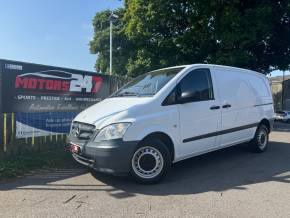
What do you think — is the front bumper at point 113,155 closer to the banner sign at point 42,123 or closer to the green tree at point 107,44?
the banner sign at point 42,123

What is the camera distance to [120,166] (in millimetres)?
5109

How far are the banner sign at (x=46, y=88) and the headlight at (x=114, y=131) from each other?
350 cm

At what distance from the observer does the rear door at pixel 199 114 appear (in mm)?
5859

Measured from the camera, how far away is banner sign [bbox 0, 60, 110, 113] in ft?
24.7

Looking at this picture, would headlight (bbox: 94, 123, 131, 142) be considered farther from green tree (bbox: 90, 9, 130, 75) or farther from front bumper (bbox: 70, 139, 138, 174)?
green tree (bbox: 90, 9, 130, 75)

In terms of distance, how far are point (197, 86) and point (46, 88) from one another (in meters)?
4.15

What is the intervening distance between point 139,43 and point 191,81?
16.6m

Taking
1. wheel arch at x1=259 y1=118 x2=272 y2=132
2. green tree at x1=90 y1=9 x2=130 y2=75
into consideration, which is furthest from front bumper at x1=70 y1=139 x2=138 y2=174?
green tree at x1=90 y1=9 x2=130 y2=75

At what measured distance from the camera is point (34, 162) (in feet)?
22.5

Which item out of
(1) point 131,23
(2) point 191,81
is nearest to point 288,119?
(1) point 131,23

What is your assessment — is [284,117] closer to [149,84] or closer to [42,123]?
[42,123]

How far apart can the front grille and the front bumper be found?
0.22 meters

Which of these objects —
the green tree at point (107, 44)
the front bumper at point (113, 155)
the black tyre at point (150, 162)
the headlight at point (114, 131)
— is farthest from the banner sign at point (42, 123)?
the green tree at point (107, 44)

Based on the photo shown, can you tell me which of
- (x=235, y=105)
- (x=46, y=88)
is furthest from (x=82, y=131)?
(x=235, y=105)
